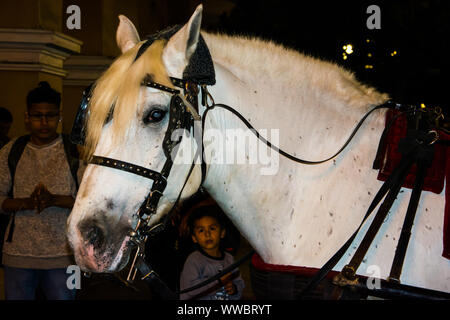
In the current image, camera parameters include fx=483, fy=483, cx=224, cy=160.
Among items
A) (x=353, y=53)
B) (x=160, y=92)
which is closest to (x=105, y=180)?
(x=160, y=92)

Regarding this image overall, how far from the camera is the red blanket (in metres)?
2.13

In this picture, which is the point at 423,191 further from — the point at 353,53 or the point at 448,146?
the point at 353,53

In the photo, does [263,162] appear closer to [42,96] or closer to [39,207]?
[39,207]

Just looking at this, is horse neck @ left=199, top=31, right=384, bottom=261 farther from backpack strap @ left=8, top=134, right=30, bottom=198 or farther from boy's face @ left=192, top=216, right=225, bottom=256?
backpack strap @ left=8, top=134, right=30, bottom=198

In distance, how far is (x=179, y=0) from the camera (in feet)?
57.1

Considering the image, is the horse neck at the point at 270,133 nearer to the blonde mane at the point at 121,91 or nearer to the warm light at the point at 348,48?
the blonde mane at the point at 121,91

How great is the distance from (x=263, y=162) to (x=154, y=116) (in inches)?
22.4

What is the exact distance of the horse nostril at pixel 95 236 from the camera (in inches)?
79.5

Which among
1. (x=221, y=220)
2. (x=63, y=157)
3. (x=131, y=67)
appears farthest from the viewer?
(x=221, y=220)

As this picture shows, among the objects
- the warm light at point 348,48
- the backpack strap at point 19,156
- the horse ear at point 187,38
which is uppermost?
the warm light at point 348,48

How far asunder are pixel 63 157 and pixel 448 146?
2773mm

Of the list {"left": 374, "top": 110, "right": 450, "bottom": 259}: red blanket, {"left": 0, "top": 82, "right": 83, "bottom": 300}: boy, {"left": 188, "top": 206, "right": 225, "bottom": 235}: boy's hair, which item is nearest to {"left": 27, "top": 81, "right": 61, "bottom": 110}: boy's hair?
{"left": 0, "top": 82, "right": 83, "bottom": 300}: boy

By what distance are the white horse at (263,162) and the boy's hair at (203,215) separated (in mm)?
1972

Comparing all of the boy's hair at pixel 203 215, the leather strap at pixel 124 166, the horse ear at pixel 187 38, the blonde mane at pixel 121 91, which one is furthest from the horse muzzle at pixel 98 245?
the boy's hair at pixel 203 215
